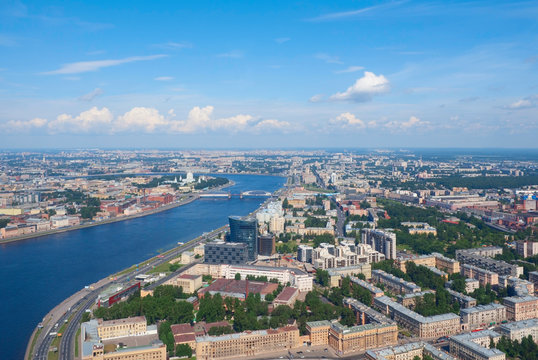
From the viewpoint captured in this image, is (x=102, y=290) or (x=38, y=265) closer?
(x=102, y=290)

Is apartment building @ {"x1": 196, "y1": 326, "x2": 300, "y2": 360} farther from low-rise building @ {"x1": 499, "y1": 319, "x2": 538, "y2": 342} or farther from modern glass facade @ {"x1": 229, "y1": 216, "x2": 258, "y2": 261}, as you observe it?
modern glass facade @ {"x1": 229, "y1": 216, "x2": 258, "y2": 261}

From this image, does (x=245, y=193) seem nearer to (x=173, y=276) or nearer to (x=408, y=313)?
(x=173, y=276)

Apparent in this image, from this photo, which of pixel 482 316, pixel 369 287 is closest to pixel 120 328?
pixel 369 287

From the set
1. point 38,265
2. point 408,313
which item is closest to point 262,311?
point 408,313

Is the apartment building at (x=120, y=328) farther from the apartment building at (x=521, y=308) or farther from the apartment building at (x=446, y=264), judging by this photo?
the apartment building at (x=446, y=264)

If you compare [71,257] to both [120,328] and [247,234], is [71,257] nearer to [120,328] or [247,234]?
[247,234]

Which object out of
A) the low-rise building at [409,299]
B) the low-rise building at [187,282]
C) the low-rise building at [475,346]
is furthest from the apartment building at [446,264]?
the low-rise building at [187,282]

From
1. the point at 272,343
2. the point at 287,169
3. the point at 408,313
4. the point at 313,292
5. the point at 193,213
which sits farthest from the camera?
the point at 287,169
